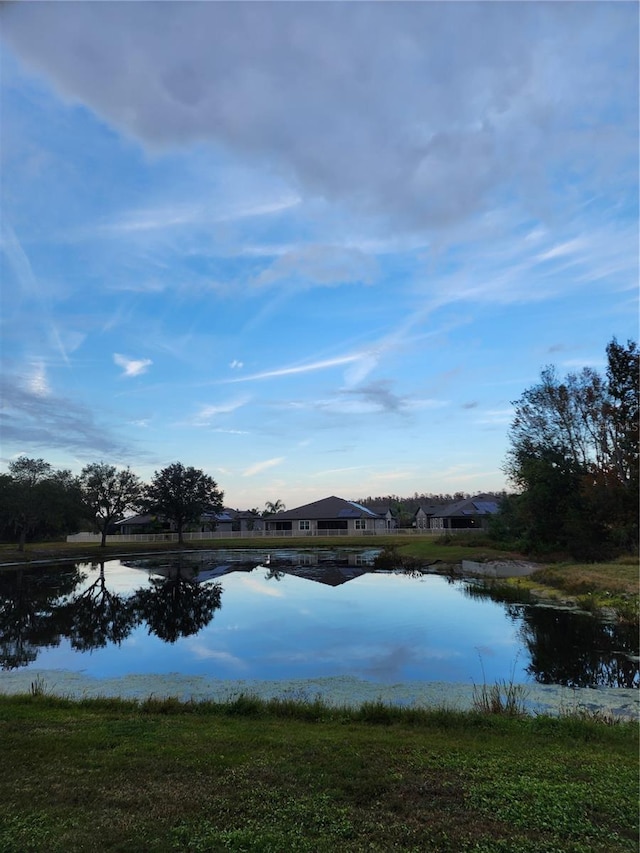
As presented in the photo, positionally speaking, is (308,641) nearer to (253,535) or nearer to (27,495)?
(27,495)

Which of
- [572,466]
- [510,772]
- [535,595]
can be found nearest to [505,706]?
[510,772]

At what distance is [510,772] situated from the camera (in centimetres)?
557

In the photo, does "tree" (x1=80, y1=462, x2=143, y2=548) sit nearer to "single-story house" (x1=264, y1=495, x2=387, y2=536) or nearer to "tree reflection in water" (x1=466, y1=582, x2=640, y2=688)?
"single-story house" (x1=264, y1=495, x2=387, y2=536)

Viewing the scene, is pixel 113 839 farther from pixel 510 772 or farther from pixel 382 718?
pixel 382 718

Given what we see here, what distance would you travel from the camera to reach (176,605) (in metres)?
23.4

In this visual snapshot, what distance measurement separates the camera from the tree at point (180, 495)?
58312mm

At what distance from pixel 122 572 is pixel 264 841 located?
36042 millimetres

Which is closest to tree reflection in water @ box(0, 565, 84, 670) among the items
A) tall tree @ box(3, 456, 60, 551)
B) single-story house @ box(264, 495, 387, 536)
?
tall tree @ box(3, 456, 60, 551)

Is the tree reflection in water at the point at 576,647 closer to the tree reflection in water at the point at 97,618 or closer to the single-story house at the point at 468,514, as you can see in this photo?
the tree reflection in water at the point at 97,618

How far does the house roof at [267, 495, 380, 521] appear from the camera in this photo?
6656cm

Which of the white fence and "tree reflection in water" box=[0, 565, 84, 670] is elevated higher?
the white fence

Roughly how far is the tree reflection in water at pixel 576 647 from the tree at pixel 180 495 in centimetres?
4368

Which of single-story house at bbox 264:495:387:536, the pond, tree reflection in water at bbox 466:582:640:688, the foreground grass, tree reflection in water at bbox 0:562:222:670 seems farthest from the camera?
single-story house at bbox 264:495:387:536

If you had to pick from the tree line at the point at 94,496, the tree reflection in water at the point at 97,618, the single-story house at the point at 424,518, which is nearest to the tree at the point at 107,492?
the tree line at the point at 94,496
